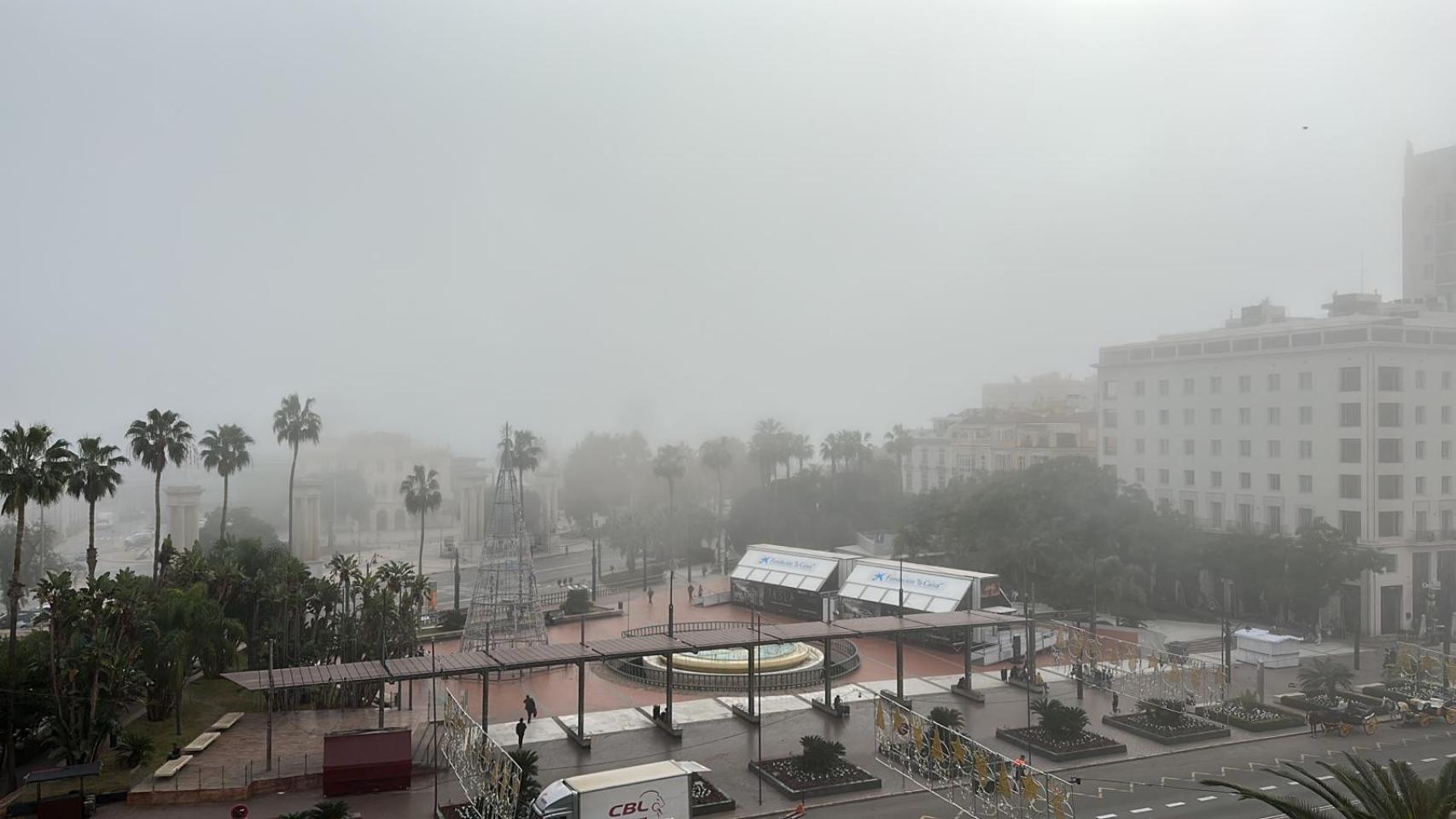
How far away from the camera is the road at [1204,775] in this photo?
28.7 meters

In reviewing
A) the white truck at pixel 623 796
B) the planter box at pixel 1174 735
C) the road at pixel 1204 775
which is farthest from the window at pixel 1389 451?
the white truck at pixel 623 796

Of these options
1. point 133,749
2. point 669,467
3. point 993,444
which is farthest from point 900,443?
point 133,749

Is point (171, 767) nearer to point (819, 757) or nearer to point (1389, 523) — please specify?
point (819, 757)

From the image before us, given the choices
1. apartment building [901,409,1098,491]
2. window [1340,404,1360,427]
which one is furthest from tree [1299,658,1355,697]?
apartment building [901,409,1098,491]

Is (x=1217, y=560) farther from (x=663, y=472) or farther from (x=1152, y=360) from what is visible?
(x=663, y=472)

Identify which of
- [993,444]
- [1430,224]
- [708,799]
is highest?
[1430,224]

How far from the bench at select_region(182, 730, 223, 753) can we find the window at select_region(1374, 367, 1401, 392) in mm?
65866

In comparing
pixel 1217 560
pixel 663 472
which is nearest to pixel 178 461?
pixel 663 472

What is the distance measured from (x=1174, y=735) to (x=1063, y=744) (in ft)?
15.1

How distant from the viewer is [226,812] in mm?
28781

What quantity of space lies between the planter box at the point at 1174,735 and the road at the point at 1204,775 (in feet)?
2.56

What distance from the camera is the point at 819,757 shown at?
3172 centimetres

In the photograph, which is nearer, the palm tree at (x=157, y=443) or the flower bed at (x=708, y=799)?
the flower bed at (x=708, y=799)

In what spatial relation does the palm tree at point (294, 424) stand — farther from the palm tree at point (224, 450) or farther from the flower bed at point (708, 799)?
the flower bed at point (708, 799)
